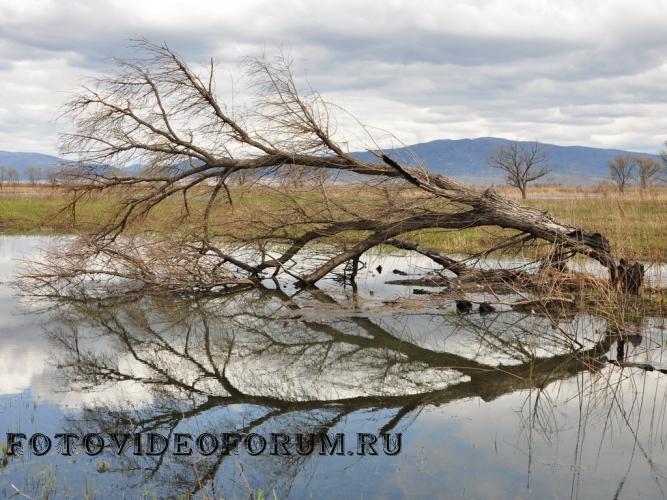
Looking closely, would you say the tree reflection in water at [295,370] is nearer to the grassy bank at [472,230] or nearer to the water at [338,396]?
the water at [338,396]

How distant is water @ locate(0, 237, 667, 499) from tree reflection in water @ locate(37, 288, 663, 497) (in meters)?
0.02

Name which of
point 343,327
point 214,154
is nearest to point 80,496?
point 343,327

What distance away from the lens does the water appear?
4.82m

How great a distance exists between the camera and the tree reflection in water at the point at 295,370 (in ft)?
19.0

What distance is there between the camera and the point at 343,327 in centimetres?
970

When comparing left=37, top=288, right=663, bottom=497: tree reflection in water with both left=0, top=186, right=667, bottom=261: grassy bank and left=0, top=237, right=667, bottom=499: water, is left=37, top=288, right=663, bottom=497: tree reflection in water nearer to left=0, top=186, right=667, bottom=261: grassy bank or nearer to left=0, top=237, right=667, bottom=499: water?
left=0, top=237, right=667, bottom=499: water

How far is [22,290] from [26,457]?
770cm

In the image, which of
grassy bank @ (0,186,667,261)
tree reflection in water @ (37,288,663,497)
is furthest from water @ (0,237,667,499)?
grassy bank @ (0,186,667,261)

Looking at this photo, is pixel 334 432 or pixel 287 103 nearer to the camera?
pixel 334 432

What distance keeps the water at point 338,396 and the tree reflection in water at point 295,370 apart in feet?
0.08

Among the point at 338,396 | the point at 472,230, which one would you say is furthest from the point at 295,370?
the point at 472,230

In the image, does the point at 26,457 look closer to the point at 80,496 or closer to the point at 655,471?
the point at 80,496

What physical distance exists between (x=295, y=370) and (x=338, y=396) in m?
1.06

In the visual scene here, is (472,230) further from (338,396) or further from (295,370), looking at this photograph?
(338,396)
